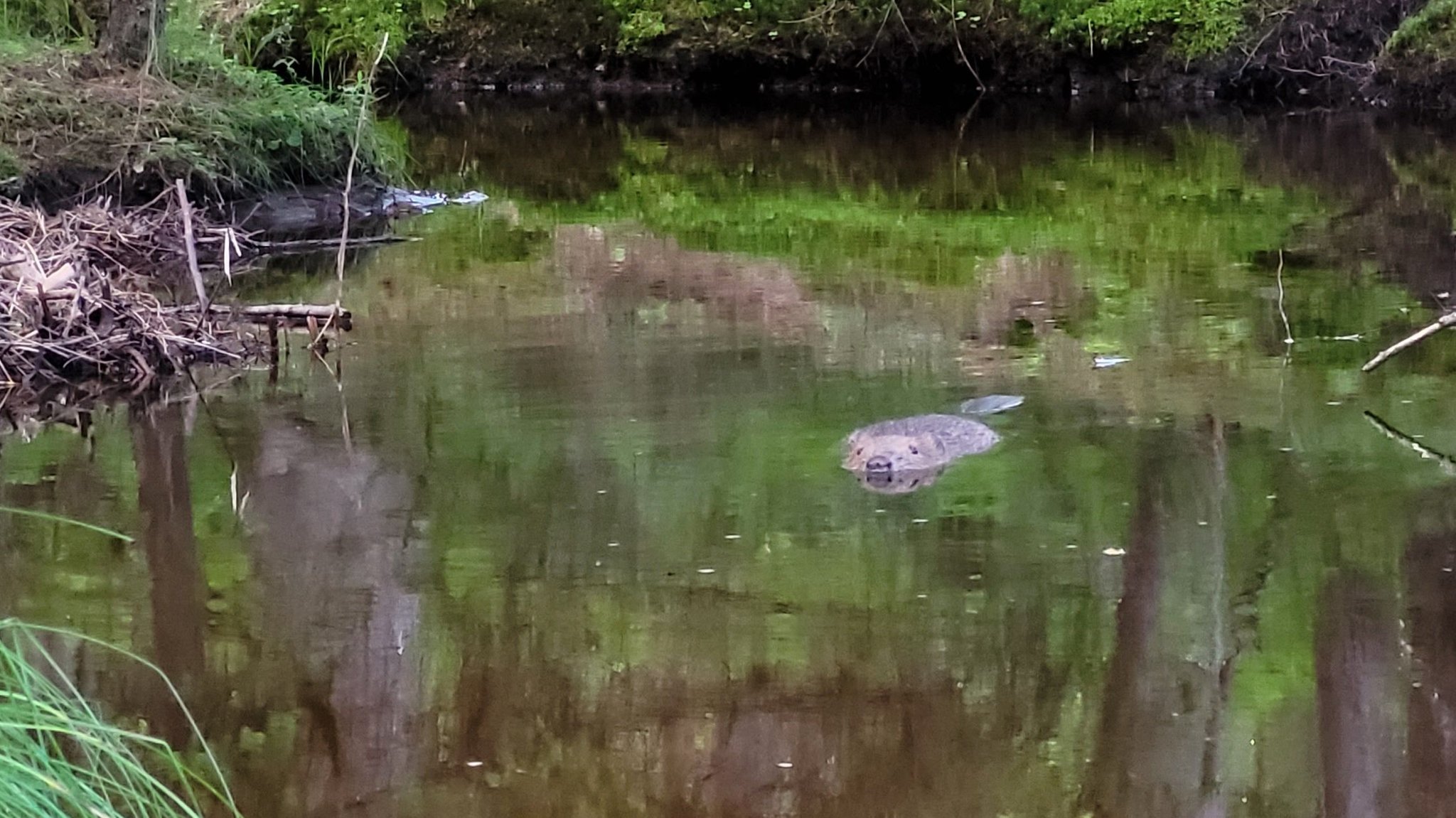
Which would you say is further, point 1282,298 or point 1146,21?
point 1146,21

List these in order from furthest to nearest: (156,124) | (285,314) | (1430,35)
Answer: (1430,35) < (156,124) < (285,314)

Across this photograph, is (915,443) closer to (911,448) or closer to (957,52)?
(911,448)

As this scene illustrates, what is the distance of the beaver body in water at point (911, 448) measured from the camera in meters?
4.70

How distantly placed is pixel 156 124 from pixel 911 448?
5.08 metres

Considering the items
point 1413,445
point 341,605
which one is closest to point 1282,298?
point 1413,445

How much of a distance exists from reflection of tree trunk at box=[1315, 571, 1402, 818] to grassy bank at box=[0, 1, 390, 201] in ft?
19.9

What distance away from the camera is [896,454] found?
479cm

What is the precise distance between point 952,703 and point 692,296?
13.1 ft

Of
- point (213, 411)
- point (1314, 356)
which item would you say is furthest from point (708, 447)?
point (1314, 356)

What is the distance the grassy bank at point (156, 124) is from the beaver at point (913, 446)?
4.60 metres

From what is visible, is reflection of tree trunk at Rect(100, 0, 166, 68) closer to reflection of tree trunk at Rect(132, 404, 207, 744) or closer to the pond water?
the pond water

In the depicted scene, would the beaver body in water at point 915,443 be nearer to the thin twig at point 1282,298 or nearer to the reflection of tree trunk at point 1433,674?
the reflection of tree trunk at point 1433,674

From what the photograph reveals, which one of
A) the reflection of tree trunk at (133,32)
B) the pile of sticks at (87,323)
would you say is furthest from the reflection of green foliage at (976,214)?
the pile of sticks at (87,323)

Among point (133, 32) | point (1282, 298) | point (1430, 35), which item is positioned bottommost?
point (1430, 35)
